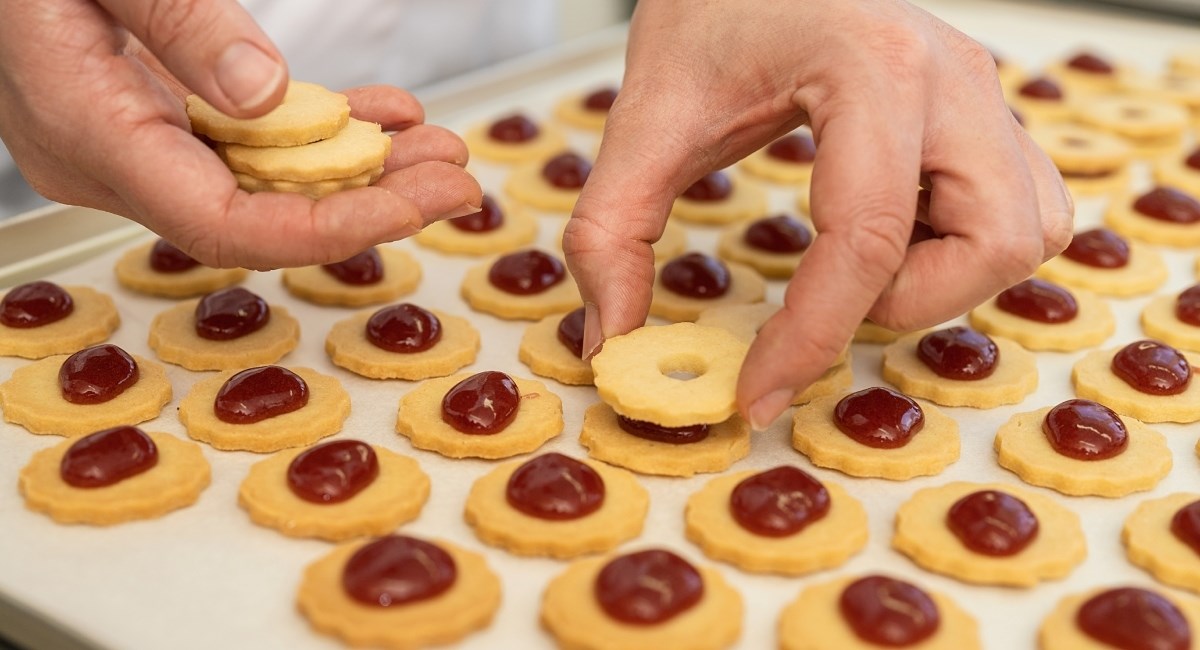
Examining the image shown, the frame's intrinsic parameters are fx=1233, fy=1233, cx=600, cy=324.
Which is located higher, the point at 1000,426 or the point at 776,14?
the point at 776,14

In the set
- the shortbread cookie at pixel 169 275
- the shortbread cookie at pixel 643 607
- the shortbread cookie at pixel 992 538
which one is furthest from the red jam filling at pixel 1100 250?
the shortbread cookie at pixel 169 275

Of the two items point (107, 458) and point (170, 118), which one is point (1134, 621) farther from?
point (170, 118)

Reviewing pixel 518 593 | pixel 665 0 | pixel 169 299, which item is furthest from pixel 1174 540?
pixel 169 299

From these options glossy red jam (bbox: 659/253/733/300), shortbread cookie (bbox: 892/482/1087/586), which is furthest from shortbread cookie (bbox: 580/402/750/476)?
glossy red jam (bbox: 659/253/733/300)

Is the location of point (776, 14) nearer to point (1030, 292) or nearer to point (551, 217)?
point (1030, 292)

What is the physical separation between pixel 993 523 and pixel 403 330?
101cm

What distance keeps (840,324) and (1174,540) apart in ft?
1.74

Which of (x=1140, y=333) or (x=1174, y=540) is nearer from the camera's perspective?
(x=1174, y=540)

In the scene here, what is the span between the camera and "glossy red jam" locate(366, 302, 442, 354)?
6.90 feet

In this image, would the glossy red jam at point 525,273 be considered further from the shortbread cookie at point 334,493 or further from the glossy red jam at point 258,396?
the shortbread cookie at point 334,493

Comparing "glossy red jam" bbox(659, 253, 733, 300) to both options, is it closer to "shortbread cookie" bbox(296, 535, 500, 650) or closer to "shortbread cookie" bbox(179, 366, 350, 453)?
"shortbread cookie" bbox(179, 366, 350, 453)

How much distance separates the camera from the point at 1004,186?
1812 millimetres

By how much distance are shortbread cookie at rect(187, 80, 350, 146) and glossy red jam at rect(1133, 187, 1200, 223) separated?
1.78 metres

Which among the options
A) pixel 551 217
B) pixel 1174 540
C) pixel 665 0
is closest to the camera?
pixel 1174 540
